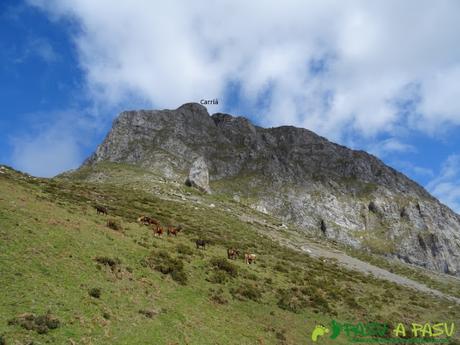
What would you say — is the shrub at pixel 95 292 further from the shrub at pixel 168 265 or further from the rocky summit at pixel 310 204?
the rocky summit at pixel 310 204

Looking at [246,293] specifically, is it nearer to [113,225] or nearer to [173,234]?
[173,234]

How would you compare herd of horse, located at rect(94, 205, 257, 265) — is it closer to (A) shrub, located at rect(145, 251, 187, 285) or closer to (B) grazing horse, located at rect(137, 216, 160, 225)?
(B) grazing horse, located at rect(137, 216, 160, 225)

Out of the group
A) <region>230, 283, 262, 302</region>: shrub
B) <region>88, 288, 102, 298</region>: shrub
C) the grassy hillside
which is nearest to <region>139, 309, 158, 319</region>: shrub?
the grassy hillside

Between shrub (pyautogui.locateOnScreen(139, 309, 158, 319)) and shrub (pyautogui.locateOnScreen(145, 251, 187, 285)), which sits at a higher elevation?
shrub (pyautogui.locateOnScreen(145, 251, 187, 285))

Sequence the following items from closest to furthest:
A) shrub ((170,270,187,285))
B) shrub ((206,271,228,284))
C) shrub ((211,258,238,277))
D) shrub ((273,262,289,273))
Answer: shrub ((170,270,187,285)) → shrub ((206,271,228,284)) → shrub ((211,258,238,277)) → shrub ((273,262,289,273))

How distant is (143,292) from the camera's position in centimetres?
2373

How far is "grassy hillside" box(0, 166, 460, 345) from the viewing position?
18.1 meters

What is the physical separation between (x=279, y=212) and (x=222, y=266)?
14241 centimetres

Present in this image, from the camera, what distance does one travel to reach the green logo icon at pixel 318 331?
2721cm

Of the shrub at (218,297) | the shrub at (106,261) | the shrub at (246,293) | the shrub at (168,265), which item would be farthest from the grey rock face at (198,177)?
the shrub at (106,261)

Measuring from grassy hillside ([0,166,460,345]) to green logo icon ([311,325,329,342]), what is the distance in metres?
0.51

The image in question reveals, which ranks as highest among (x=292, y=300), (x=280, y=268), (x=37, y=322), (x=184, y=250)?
(x=280, y=268)

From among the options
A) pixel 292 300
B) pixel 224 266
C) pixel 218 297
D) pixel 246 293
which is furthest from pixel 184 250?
pixel 292 300

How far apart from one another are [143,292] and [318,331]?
45.7 feet
